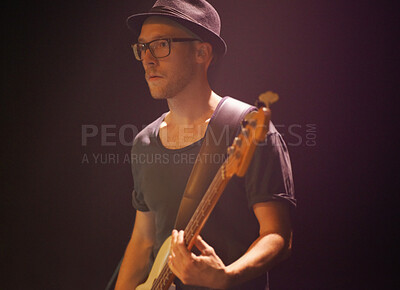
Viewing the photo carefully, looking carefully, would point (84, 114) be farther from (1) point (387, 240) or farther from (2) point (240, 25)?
(1) point (387, 240)

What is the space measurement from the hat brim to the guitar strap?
0.91ft

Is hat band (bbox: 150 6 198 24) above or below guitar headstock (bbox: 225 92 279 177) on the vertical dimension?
above

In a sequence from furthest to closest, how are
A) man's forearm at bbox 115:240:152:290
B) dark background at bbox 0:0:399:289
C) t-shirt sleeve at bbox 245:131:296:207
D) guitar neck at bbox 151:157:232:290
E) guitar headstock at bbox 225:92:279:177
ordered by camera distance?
dark background at bbox 0:0:399:289
man's forearm at bbox 115:240:152:290
t-shirt sleeve at bbox 245:131:296:207
guitar neck at bbox 151:157:232:290
guitar headstock at bbox 225:92:279:177

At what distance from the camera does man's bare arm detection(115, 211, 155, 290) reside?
1.69 meters

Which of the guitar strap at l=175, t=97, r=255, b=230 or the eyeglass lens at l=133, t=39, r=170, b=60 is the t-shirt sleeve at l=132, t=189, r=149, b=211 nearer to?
the guitar strap at l=175, t=97, r=255, b=230

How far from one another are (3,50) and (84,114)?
58 centimetres

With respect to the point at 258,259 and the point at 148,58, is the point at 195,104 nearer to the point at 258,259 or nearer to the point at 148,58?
the point at 148,58

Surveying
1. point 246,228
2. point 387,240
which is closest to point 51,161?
point 246,228

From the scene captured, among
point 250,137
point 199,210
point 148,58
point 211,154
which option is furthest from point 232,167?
point 148,58

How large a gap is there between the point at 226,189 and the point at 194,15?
648 millimetres

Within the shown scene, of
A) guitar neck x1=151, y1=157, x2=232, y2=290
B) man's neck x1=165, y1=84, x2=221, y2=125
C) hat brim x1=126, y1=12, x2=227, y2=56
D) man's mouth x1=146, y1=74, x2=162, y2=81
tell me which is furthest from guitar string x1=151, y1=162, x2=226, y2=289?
hat brim x1=126, y1=12, x2=227, y2=56

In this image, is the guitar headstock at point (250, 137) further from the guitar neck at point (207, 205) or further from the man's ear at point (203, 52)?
the man's ear at point (203, 52)

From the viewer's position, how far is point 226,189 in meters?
1.41

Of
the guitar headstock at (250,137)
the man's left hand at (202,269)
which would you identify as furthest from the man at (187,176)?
the guitar headstock at (250,137)
